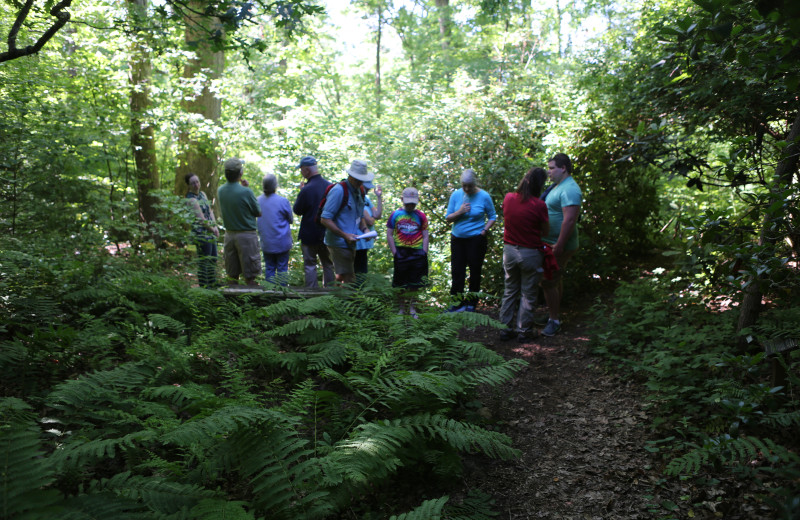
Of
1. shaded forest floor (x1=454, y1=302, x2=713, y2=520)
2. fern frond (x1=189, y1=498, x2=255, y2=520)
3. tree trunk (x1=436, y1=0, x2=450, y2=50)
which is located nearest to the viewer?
fern frond (x1=189, y1=498, x2=255, y2=520)

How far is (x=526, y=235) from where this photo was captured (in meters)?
6.12

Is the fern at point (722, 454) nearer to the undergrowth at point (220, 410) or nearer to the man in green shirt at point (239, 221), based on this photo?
the undergrowth at point (220, 410)

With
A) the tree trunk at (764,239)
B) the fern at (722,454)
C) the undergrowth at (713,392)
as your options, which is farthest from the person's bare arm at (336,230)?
the fern at (722,454)

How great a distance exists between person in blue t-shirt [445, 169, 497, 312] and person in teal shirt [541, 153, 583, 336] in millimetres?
1077

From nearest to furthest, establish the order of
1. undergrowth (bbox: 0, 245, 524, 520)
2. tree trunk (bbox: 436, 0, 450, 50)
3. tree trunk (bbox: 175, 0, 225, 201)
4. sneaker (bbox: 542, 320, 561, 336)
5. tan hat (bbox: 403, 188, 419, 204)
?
undergrowth (bbox: 0, 245, 524, 520), sneaker (bbox: 542, 320, 561, 336), tan hat (bbox: 403, 188, 419, 204), tree trunk (bbox: 175, 0, 225, 201), tree trunk (bbox: 436, 0, 450, 50)

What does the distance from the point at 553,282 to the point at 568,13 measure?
3204cm

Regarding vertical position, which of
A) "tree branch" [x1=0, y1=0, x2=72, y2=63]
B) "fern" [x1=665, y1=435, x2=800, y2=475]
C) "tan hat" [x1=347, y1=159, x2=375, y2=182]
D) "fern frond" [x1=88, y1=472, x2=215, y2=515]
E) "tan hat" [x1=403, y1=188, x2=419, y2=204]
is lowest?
"fern" [x1=665, y1=435, x2=800, y2=475]

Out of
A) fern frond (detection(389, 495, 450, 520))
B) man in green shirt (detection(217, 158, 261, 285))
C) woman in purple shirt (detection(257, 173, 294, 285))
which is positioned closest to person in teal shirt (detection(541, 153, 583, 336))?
woman in purple shirt (detection(257, 173, 294, 285))

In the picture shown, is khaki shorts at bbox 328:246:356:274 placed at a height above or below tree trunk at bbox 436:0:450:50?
below

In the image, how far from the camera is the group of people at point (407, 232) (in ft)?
20.3

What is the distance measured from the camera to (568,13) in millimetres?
32594

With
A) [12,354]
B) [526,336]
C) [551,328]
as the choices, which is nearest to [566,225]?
[551,328]

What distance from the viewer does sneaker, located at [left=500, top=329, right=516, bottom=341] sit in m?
6.52

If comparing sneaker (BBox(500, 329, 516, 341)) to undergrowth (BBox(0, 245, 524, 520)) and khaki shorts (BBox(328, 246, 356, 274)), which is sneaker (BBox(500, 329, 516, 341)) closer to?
undergrowth (BBox(0, 245, 524, 520))
